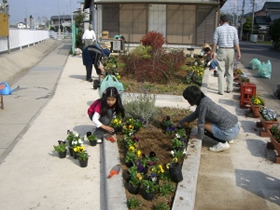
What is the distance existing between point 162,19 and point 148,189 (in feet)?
56.8

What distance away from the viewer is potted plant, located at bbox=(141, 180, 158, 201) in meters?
3.71

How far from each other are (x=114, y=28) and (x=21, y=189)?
682 inches

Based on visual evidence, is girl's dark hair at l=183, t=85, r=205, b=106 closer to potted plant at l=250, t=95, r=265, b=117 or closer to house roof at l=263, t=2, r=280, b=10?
potted plant at l=250, t=95, r=265, b=117

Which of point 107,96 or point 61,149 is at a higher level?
point 107,96

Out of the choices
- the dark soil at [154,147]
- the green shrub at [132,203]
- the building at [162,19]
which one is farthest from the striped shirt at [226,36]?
the building at [162,19]

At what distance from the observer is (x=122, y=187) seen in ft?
12.9

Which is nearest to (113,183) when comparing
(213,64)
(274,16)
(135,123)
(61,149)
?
(61,149)

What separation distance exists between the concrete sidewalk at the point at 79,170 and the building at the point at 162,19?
41.8ft

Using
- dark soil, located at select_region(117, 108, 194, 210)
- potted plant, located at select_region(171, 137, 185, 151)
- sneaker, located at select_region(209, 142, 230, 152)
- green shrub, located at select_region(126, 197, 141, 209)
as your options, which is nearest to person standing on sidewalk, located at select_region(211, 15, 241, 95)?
dark soil, located at select_region(117, 108, 194, 210)

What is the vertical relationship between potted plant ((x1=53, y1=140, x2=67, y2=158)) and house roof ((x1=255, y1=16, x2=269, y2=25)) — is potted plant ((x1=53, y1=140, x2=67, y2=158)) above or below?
below

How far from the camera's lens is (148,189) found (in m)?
3.71

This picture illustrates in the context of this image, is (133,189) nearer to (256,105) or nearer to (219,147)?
(219,147)

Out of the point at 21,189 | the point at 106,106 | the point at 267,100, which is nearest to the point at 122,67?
the point at 267,100

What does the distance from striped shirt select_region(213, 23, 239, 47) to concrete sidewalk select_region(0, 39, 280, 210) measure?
6.76ft
